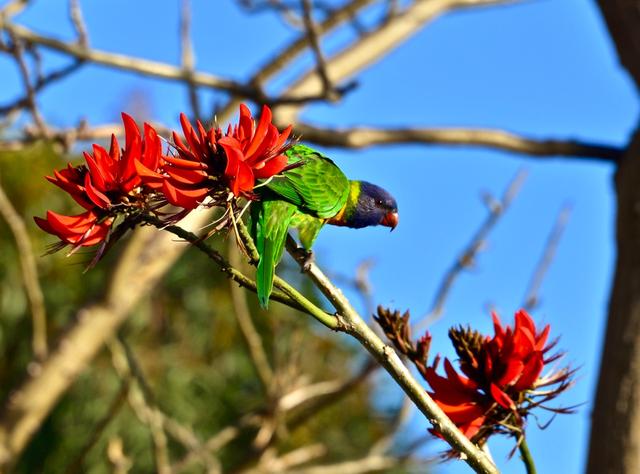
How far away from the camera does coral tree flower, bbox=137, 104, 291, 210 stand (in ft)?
3.77

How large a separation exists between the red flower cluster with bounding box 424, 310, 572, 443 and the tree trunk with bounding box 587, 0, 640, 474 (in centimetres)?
109

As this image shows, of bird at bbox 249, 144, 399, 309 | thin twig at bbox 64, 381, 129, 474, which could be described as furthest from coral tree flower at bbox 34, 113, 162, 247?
thin twig at bbox 64, 381, 129, 474

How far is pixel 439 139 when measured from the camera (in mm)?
4207

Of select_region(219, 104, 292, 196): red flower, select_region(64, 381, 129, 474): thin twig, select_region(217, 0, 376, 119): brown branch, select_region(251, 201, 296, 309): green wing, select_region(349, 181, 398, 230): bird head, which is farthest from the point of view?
select_region(217, 0, 376, 119): brown branch

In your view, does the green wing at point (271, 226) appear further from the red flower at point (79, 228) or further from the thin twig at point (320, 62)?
the thin twig at point (320, 62)

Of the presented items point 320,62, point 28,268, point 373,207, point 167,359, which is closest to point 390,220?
point 373,207

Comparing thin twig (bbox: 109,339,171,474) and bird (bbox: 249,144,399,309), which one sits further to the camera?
thin twig (bbox: 109,339,171,474)

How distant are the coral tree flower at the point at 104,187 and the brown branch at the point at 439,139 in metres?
2.54

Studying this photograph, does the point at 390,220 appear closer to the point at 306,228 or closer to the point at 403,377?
the point at 306,228

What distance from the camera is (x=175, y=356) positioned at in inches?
383

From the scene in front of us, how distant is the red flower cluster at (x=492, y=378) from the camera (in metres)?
1.32

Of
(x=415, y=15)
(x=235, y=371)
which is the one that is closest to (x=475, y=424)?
(x=415, y=15)

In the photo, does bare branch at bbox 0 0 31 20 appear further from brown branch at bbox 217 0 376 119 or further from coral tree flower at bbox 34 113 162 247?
coral tree flower at bbox 34 113 162 247

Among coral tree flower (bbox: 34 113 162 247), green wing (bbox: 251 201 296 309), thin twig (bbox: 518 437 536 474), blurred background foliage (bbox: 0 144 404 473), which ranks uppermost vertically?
blurred background foliage (bbox: 0 144 404 473)
